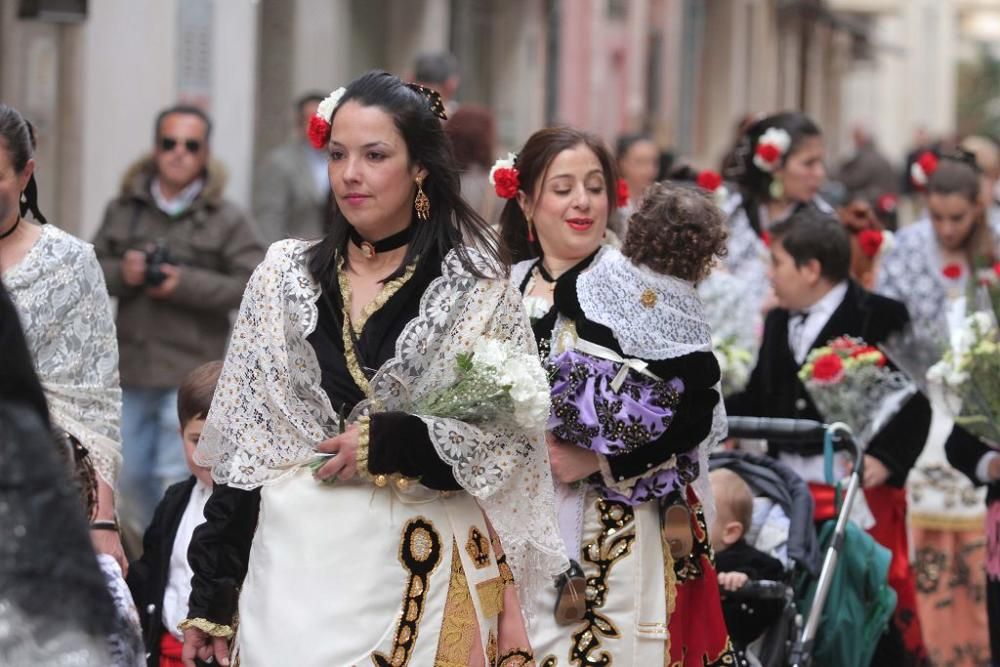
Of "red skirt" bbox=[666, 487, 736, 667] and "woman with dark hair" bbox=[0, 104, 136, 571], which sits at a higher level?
"woman with dark hair" bbox=[0, 104, 136, 571]

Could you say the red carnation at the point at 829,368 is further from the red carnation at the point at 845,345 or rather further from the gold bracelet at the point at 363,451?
the gold bracelet at the point at 363,451

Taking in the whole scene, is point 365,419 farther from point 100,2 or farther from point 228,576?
point 100,2

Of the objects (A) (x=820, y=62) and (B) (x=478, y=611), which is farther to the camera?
(A) (x=820, y=62)

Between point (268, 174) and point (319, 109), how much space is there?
718 cm

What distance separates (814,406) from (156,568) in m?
2.89

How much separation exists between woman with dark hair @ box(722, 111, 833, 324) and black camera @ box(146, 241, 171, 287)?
2.53 metres

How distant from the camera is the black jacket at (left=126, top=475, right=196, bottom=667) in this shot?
5867mm

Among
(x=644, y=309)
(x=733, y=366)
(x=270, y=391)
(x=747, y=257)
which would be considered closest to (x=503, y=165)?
(x=644, y=309)

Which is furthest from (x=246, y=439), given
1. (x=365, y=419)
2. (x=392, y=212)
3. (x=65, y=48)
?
(x=65, y=48)

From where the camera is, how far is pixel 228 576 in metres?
4.89

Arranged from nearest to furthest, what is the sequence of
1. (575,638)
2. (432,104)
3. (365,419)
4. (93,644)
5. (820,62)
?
(93,644)
(365,419)
(432,104)
(575,638)
(820,62)

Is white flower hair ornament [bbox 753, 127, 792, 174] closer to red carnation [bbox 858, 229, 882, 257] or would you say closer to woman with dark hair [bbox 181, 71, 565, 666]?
red carnation [bbox 858, 229, 882, 257]

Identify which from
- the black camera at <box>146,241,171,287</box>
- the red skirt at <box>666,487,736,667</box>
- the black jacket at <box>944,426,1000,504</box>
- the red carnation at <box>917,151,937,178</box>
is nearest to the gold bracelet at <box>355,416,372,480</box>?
the red skirt at <box>666,487,736,667</box>

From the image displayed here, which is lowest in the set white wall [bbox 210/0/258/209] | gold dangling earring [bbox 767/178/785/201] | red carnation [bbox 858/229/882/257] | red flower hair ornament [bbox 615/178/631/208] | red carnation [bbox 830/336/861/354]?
red carnation [bbox 830/336/861/354]
